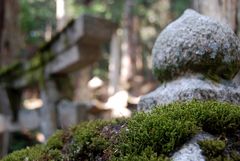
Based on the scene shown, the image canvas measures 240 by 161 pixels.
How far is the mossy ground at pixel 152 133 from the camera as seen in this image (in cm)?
211

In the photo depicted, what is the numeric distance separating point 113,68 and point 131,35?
3.21 m

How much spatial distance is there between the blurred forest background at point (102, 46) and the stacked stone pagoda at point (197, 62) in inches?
80.7

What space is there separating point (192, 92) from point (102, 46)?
11211mm

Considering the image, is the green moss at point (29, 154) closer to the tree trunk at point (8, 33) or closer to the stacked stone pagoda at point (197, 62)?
the stacked stone pagoda at point (197, 62)

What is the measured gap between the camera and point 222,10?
491cm

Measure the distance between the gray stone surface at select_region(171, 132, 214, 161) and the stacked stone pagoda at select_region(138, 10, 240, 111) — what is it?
2.08 ft

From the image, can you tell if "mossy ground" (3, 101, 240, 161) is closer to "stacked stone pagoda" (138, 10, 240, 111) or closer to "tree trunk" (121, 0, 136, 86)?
"stacked stone pagoda" (138, 10, 240, 111)

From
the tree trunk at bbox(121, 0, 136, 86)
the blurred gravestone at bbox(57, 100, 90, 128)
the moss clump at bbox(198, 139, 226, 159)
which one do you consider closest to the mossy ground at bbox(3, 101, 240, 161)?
the moss clump at bbox(198, 139, 226, 159)

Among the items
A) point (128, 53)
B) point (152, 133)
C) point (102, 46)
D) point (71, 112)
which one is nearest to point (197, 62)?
point (152, 133)

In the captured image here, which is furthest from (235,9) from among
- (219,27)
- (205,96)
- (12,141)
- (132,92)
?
(132,92)

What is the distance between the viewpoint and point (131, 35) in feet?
60.6

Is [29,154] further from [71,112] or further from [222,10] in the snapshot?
[71,112]

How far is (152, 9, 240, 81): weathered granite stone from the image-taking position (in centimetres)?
285

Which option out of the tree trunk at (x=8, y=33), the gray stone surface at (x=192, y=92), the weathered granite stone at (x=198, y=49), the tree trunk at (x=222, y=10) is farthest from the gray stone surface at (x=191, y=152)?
the tree trunk at (x=8, y=33)
